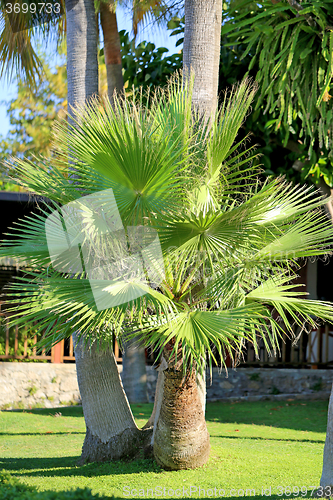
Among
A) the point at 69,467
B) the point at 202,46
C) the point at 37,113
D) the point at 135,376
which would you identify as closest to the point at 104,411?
the point at 69,467

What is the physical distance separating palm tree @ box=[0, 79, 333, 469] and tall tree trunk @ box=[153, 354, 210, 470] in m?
0.01

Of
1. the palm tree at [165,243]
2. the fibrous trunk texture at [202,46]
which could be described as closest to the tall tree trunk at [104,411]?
the palm tree at [165,243]

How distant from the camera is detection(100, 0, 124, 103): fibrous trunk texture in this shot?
8164 mm

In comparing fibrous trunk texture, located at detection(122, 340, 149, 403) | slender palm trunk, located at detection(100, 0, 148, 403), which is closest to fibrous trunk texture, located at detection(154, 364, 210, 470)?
slender palm trunk, located at detection(100, 0, 148, 403)

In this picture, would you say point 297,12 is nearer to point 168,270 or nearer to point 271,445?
point 168,270

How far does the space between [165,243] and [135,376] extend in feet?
19.5

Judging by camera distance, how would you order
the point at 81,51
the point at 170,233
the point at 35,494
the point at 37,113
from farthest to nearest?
the point at 37,113, the point at 81,51, the point at 170,233, the point at 35,494

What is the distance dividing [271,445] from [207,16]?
5.28m

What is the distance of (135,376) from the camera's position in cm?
952

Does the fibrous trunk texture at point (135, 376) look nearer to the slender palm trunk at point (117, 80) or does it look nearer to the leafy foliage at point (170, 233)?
the slender palm trunk at point (117, 80)

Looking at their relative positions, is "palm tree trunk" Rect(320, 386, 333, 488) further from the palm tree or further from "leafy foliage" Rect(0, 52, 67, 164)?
"leafy foliage" Rect(0, 52, 67, 164)

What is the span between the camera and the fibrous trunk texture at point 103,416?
222 inches

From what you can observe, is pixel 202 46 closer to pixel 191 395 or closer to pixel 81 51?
pixel 81 51

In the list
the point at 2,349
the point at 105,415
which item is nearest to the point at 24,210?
the point at 2,349
